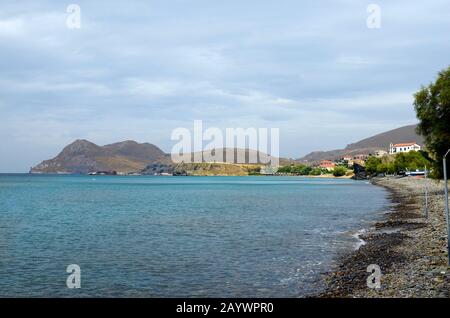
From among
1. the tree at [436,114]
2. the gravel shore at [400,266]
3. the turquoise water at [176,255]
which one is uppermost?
the tree at [436,114]

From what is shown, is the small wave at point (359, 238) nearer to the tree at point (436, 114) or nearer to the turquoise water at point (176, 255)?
the turquoise water at point (176, 255)

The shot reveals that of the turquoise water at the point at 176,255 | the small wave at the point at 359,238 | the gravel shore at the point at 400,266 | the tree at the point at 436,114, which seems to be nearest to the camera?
the gravel shore at the point at 400,266

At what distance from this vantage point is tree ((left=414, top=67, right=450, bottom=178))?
5369cm

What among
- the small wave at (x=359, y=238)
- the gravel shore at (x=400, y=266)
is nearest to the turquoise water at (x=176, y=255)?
the small wave at (x=359, y=238)

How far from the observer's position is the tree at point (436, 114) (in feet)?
176

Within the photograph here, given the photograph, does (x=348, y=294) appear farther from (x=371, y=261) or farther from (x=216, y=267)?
(x=216, y=267)

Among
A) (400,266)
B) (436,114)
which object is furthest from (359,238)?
(436,114)

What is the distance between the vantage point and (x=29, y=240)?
41219mm

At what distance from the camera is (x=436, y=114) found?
55969mm

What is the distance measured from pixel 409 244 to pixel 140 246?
1994 centimetres

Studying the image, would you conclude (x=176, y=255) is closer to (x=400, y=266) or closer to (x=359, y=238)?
(x=400, y=266)

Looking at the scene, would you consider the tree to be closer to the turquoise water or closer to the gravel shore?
the turquoise water

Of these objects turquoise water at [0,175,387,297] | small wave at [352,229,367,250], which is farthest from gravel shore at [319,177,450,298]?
turquoise water at [0,175,387,297]
